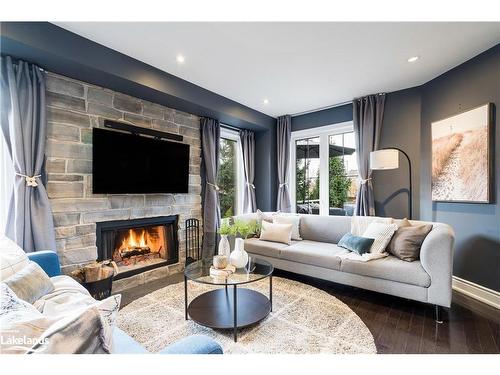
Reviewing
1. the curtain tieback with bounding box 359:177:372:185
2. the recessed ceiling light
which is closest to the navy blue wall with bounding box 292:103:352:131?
the curtain tieback with bounding box 359:177:372:185

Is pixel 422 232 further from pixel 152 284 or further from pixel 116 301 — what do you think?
pixel 152 284

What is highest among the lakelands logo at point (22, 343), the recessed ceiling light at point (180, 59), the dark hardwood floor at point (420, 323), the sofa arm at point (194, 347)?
the recessed ceiling light at point (180, 59)

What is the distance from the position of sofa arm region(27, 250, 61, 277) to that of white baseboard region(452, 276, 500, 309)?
13.2 ft

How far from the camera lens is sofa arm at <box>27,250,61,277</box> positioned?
1.83 m

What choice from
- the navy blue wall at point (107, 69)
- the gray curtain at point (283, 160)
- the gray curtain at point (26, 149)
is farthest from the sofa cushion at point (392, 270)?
the gray curtain at point (26, 149)

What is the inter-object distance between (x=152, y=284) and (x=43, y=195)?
61.2 inches

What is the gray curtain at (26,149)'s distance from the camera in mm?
2102

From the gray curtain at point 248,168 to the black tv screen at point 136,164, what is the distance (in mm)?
1404

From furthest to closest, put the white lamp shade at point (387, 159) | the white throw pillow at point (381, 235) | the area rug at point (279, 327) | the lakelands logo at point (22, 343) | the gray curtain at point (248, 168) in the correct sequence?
the gray curtain at point (248, 168), the white lamp shade at point (387, 159), the white throw pillow at point (381, 235), the area rug at point (279, 327), the lakelands logo at point (22, 343)

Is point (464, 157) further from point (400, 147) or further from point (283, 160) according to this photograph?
point (283, 160)

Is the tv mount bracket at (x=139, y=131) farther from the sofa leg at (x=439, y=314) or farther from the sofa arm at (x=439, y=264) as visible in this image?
the sofa leg at (x=439, y=314)

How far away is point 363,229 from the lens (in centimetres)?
295

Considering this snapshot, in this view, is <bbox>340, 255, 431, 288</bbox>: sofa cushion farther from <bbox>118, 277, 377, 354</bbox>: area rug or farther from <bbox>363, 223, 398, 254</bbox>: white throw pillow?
<bbox>118, 277, 377, 354</bbox>: area rug
